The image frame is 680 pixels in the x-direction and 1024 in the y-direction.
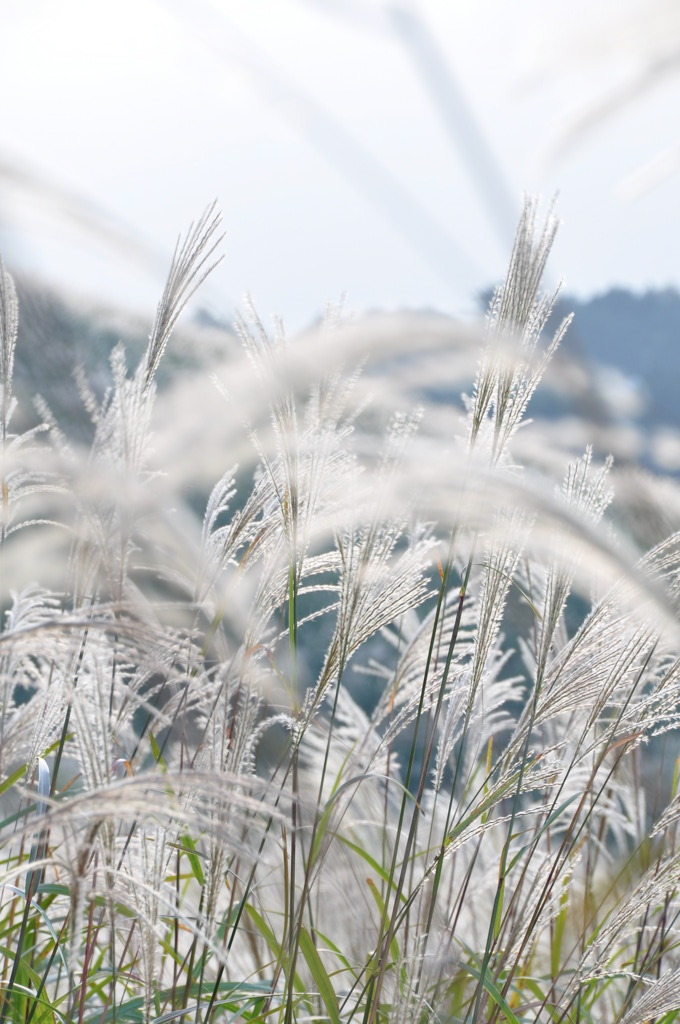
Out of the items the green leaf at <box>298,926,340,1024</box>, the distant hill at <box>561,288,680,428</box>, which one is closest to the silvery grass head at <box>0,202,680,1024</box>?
the green leaf at <box>298,926,340,1024</box>

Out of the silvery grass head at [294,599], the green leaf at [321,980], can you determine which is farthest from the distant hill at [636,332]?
the green leaf at [321,980]

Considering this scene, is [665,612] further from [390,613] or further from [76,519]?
[76,519]

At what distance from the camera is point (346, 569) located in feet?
3.24

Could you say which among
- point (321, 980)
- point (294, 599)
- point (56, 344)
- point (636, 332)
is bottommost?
point (321, 980)

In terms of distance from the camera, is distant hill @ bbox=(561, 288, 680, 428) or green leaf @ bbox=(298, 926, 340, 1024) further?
distant hill @ bbox=(561, 288, 680, 428)

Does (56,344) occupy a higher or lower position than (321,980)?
higher

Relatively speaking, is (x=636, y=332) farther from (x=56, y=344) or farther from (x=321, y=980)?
(x=321, y=980)

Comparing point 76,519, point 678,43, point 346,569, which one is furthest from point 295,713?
point 678,43

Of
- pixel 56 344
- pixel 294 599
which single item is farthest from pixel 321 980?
pixel 56 344

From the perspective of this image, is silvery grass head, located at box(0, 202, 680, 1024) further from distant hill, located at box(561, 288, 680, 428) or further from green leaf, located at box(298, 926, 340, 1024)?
distant hill, located at box(561, 288, 680, 428)

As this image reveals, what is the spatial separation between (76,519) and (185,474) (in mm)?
380

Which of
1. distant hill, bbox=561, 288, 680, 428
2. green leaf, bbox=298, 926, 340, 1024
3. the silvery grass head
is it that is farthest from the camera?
distant hill, bbox=561, 288, 680, 428

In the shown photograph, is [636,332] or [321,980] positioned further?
[636,332]

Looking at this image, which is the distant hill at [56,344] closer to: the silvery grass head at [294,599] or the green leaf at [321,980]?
the silvery grass head at [294,599]
